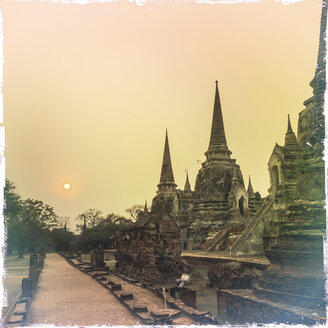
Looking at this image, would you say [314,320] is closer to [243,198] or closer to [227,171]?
[243,198]

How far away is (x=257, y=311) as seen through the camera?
29.0 ft

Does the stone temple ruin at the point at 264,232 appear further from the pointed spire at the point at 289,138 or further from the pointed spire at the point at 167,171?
the pointed spire at the point at 167,171

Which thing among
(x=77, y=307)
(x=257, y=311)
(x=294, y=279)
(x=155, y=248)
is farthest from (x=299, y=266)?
(x=155, y=248)

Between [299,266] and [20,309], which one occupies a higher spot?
[299,266]

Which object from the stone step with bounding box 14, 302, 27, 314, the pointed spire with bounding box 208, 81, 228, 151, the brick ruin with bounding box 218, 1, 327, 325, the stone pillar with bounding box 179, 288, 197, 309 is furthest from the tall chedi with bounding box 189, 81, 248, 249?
the stone step with bounding box 14, 302, 27, 314

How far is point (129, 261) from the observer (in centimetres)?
1959

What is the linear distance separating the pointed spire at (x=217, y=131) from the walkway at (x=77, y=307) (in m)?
26.0

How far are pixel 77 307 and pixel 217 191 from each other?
26786 millimetres

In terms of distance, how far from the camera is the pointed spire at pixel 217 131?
38750mm

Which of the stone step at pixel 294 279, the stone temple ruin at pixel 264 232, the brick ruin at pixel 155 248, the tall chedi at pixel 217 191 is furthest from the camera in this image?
the tall chedi at pixel 217 191

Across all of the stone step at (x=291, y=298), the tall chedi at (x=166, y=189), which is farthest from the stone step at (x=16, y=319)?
the tall chedi at (x=166, y=189)

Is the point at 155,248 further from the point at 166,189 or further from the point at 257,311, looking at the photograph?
the point at 166,189

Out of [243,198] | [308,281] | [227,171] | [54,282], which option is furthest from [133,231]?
[227,171]

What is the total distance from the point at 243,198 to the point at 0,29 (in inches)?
1173
